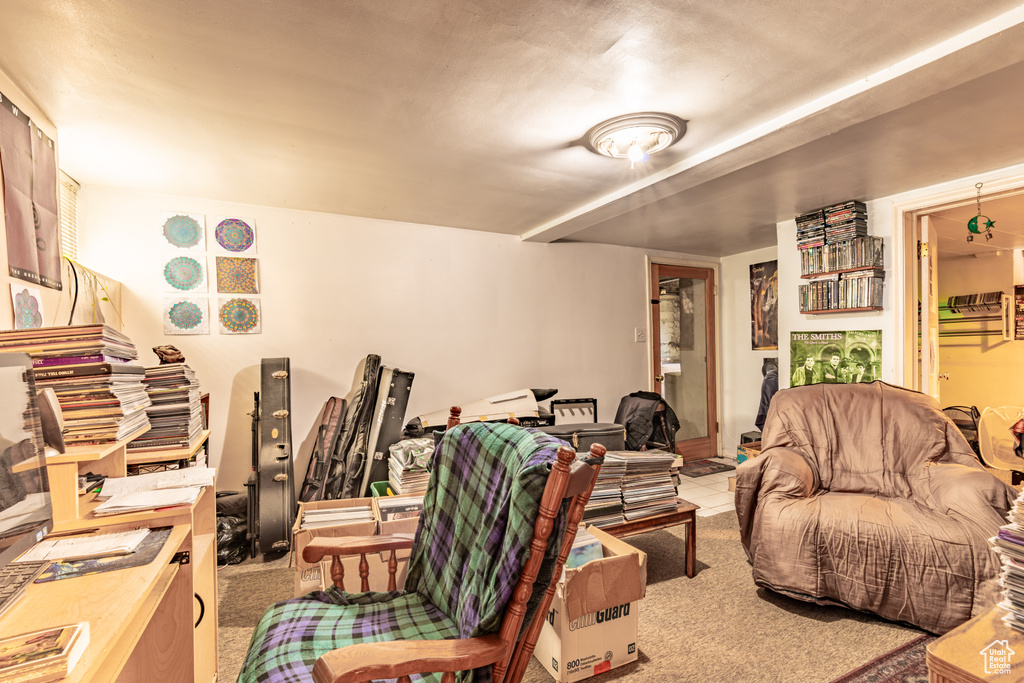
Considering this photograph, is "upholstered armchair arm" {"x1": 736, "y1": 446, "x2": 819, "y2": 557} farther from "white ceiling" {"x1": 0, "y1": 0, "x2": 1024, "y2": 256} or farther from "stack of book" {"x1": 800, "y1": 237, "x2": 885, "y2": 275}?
"stack of book" {"x1": 800, "y1": 237, "x2": 885, "y2": 275}

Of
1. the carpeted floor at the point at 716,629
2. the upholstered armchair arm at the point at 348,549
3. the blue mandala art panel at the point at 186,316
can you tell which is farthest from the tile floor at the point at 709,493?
the blue mandala art panel at the point at 186,316

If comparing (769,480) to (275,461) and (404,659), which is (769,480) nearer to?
(404,659)

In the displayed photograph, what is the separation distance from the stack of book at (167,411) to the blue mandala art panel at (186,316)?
1218 millimetres

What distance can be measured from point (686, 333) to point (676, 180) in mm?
3084

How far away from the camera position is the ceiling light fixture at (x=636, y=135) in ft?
7.25

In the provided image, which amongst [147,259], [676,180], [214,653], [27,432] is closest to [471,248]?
[676,180]

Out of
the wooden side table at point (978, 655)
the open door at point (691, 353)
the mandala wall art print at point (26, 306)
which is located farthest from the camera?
the open door at point (691, 353)

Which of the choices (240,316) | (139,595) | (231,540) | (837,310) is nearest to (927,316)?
(837,310)

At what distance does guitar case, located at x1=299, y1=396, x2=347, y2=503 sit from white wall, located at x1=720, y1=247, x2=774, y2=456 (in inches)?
167

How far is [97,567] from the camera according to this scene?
1.24 m

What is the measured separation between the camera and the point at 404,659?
101 centimetres

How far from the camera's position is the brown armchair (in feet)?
6.79

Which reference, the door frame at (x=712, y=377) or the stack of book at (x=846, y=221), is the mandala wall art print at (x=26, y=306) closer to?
the stack of book at (x=846, y=221)

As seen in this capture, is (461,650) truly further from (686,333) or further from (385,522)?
(686,333)
